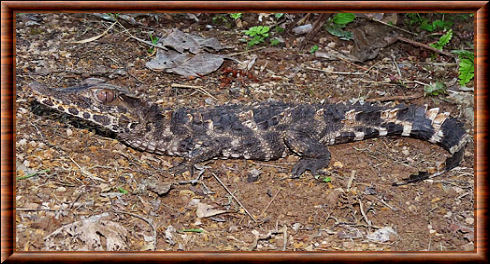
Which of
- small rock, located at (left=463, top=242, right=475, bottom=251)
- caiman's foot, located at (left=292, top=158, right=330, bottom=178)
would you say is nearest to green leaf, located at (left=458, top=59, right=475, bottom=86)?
caiman's foot, located at (left=292, top=158, right=330, bottom=178)

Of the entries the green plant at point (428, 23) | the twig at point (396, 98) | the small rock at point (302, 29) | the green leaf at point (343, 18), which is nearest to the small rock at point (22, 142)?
the twig at point (396, 98)

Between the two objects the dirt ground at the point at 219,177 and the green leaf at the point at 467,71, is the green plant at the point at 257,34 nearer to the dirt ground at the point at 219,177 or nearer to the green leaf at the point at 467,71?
the dirt ground at the point at 219,177

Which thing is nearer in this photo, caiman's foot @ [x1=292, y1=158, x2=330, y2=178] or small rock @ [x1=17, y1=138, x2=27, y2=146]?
small rock @ [x1=17, y1=138, x2=27, y2=146]

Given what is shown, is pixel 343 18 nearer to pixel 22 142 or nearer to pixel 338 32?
pixel 338 32

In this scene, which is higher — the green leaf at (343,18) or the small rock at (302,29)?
the green leaf at (343,18)

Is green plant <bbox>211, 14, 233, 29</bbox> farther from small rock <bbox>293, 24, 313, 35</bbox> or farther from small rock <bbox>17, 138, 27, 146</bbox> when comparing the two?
small rock <bbox>17, 138, 27, 146</bbox>

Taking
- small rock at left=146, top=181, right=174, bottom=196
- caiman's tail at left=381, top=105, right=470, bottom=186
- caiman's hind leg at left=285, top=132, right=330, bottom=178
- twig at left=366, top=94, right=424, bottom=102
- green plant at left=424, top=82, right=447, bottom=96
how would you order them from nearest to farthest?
small rock at left=146, top=181, right=174, bottom=196
caiman's hind leg at left=285, top=132, right=330, bottom=178
caiman's tail at left=381, top=105, right=470, bottom=186
twig at left=366, top=94, right=424, bottom=102
green plant at left=424, top=82, right=447, bottom=96
